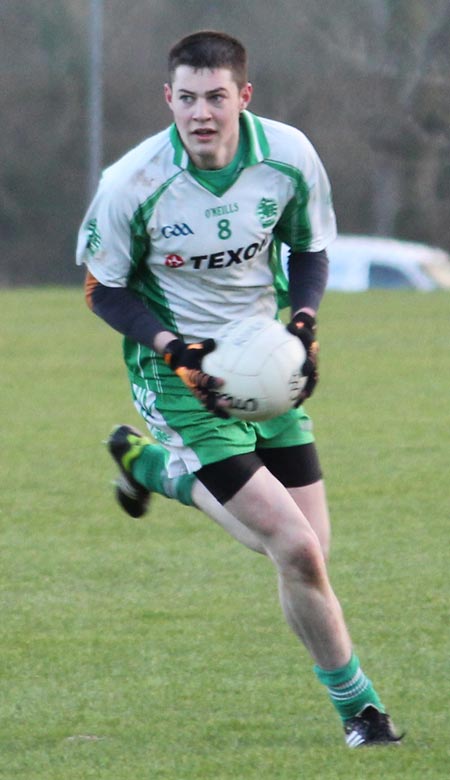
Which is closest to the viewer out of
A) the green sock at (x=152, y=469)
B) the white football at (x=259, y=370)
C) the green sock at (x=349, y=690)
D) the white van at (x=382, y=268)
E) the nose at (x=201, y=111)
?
the white football at (x=259, y=370)

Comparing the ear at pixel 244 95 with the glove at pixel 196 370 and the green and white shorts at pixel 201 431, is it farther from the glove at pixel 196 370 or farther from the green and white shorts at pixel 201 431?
the green and white shorts at pixel 201 431

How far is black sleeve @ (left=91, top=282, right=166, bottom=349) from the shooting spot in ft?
15.8

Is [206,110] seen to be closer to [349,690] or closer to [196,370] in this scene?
[196,370]

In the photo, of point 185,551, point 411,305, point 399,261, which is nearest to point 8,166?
point 399,261

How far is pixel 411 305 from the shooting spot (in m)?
21.0

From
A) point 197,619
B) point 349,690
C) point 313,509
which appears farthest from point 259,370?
point 197,619

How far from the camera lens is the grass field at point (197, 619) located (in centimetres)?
472

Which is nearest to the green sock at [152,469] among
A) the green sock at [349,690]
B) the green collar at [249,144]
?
the green sock at [349,690]

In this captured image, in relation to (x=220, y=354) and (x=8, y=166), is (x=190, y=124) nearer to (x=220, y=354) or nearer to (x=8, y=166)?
(x=220, y=354)

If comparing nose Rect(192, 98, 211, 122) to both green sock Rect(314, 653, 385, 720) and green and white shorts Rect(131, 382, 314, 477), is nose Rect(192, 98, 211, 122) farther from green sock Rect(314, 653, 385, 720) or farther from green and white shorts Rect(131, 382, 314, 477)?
green sock Rect(314, 653, 385, 720)

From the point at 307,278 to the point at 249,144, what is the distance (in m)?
0.47

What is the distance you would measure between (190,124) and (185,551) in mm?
3410

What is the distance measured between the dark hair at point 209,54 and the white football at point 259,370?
0.78m

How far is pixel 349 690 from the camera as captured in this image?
4.77 m
